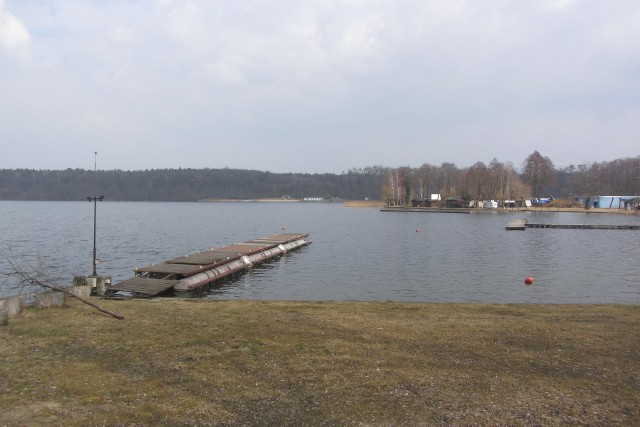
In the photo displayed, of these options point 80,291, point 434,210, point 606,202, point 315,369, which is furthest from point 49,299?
point 606,202

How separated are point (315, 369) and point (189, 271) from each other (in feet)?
59.8

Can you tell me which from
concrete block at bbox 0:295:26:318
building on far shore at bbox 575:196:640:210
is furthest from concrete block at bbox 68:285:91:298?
building on far shore at bbox 575:196:640:210

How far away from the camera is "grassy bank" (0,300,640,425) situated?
6.91 metres

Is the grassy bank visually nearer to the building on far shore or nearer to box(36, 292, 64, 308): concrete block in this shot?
box(36, 292, 64, 308): concrete block

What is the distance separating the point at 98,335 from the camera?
10875 millimetres

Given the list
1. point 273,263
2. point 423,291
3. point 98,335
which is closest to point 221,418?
point 98,335

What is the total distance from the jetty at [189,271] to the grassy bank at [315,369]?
8.64 m

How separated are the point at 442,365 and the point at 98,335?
25.9 ft

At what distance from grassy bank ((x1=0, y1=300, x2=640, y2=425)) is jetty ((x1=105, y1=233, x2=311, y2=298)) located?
8643 mm

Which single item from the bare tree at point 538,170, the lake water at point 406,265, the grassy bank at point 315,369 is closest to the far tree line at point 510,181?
the bare tree at point 538,170

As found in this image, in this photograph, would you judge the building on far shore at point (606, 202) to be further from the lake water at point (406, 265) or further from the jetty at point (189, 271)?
the jetty at point (189, 271)

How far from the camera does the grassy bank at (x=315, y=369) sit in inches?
272

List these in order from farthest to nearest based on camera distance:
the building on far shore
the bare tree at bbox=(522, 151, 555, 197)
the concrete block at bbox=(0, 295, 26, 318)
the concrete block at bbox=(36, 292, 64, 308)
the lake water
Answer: the bare tree at bbox=(522, 151, 555, 197) → the building on far shore → the lake water → the concrete block at bbox=(36, 292, 64, 308) → the concrete block at bbox=(0, 295, 26, 318)

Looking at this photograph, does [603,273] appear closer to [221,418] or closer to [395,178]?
[221,418]
